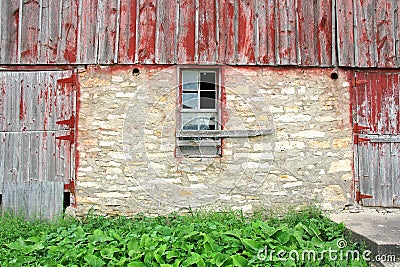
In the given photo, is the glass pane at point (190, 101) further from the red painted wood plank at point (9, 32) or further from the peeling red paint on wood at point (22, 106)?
the red painted wood plank at point (9, 32)

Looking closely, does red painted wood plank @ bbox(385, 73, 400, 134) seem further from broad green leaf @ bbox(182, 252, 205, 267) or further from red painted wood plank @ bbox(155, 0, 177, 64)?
broad green leaf @ bbox(182, 252, 205, 267)

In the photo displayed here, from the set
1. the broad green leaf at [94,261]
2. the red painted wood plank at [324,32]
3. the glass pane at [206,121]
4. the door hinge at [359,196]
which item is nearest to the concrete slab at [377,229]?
the door hinge at [359,196]

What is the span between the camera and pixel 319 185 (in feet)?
22.7

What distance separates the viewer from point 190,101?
7.04m

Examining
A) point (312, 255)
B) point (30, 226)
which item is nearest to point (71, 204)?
point (30, 226)

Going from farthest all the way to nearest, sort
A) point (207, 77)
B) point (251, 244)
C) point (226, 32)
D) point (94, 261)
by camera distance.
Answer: point (207, 77) < point (226, 32) < point (251, 244) < point (94, 261)

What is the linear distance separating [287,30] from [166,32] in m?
2.00

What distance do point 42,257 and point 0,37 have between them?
12.4ft

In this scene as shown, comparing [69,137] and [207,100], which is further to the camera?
[207,100]

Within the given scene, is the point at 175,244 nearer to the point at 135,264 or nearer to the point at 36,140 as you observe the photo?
the point at 135,264

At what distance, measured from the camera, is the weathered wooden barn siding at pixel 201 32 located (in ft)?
22.7

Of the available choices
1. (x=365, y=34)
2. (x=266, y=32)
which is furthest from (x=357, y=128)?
(x=266, y=32)

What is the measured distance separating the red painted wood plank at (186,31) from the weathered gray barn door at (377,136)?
9.06 feet

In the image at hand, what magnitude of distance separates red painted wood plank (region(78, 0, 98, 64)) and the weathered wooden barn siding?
0.02 m
